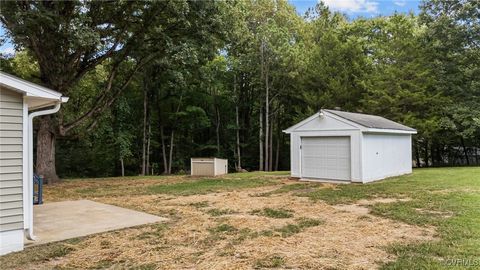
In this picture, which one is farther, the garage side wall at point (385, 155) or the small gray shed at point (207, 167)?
the small gray shed at point (207, 167)

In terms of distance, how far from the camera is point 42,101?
16.9 feet

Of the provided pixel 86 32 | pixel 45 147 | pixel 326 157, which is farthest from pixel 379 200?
pixel 45 147

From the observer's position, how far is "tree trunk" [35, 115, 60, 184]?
42.5 feet

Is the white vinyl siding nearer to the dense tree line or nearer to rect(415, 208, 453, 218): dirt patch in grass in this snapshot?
rect(415, 208, 453, 218): dirt patch in grass

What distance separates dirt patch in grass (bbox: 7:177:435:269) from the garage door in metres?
5.09

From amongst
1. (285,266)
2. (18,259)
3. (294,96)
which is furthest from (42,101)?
(294,96)

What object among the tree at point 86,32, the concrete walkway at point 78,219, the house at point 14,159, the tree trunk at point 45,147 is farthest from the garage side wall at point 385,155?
the tree trunk at point 45,147

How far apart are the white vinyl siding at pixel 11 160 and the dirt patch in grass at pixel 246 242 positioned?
51cm

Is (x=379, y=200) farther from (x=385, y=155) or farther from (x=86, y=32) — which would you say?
(x=86, y=32)

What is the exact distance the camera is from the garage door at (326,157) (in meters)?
12.0

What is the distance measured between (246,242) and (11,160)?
3247mm

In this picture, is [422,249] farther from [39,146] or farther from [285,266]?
[39,146]

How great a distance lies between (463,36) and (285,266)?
2168 cm

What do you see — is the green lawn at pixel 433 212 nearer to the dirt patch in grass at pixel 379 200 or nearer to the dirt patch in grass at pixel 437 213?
the dirt patch in grass at pixel 437 213
